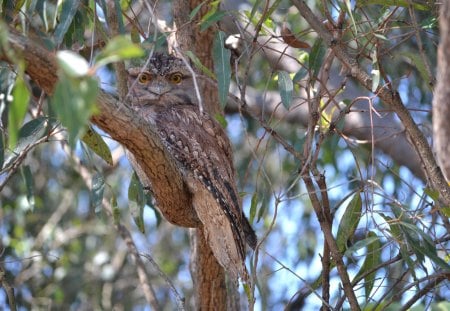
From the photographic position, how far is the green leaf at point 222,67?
2.47 metres

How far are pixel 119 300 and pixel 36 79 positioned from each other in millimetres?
3647

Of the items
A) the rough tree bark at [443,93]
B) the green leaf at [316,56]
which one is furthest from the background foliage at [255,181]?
the rough tree bark at [443,93]

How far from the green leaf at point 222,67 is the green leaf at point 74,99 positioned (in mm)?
1024

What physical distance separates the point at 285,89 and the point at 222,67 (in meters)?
0.27

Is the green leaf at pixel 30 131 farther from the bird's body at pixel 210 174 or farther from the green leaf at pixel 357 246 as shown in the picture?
the green leaf at pixel 357 246

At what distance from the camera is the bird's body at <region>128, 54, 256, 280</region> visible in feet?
10.1

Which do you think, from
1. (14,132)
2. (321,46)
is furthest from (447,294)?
(14,132)

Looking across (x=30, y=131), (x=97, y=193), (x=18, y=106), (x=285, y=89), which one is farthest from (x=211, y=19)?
(x=18, y=106)

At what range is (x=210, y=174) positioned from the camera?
312cm

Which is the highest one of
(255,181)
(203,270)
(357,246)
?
(255,181)

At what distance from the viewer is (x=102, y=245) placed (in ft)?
19.5

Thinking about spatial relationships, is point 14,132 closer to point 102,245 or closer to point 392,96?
point 392,96

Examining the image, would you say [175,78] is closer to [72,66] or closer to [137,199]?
[137,199]

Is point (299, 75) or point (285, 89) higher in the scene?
point (299, 75)
